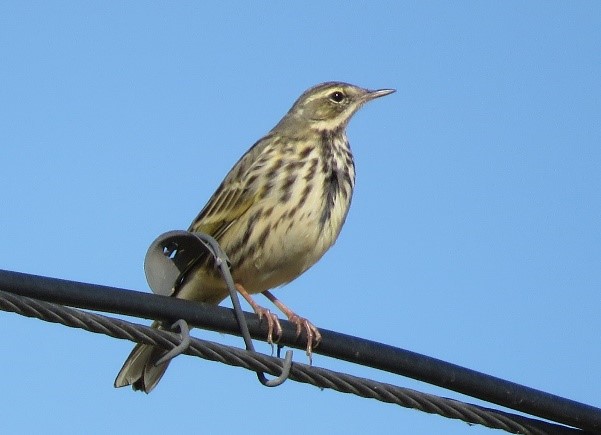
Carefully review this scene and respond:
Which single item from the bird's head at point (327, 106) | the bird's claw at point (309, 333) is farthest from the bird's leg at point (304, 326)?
the bird's head at point (327, 106)

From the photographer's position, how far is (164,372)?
1020cm

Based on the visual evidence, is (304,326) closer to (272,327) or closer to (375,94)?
(272,327)

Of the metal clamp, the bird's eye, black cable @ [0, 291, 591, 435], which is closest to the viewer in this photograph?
black cable @ [0, 291, 591, 435]

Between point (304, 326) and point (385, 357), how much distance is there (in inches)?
68.0

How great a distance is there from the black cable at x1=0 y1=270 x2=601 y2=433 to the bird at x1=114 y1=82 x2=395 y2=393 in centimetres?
308


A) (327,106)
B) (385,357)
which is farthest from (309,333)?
(327,106)

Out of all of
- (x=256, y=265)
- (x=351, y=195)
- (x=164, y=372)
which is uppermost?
(x=351, y=195)

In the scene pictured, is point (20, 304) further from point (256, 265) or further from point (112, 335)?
point (256, 265)

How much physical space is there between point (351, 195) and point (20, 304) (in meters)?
5.69

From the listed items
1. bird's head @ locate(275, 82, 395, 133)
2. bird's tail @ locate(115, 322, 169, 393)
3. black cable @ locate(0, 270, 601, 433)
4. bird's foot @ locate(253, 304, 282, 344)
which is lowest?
bird's tail @ locate(115, 322, 169, 393)

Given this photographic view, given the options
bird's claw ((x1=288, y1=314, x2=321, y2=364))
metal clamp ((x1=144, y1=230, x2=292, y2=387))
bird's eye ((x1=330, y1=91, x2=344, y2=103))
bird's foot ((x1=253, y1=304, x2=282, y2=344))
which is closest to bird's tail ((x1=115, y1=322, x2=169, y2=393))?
bird's claw ((x1=288, y1=314, x2=321, y2=364))

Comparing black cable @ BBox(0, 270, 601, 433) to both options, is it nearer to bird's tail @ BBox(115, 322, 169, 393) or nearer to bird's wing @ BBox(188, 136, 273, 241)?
bird's tail @ BBox(115, 322, 169, 393)

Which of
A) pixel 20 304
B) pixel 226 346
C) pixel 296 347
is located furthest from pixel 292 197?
pixel 20 304

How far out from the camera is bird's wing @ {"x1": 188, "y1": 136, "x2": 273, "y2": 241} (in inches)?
456
